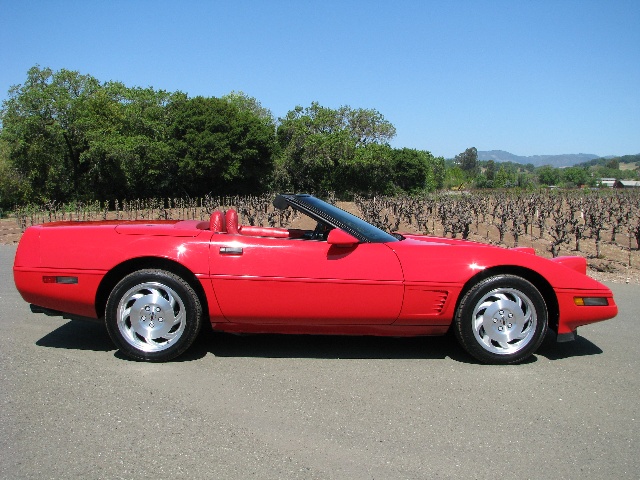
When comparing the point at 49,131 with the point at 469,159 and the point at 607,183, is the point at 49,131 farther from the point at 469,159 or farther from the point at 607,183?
the point at 469,159

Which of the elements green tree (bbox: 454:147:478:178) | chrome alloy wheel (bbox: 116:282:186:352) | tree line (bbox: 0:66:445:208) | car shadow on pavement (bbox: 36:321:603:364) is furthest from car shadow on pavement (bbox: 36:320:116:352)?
green tree (bbox: 454:147:478:178)

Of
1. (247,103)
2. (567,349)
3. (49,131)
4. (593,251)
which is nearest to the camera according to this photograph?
(567,349)

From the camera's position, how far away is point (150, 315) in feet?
12.7

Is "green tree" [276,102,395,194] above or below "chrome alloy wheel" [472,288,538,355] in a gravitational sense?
above

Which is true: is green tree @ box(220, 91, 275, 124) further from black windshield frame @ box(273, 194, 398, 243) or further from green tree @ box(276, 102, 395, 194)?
black windshield frame @ box(273, 194, 398, 243)

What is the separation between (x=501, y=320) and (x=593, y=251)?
32.3 ft

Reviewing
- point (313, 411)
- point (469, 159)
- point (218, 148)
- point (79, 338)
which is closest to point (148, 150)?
point (218, 148)

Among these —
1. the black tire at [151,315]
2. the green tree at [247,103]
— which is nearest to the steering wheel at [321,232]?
the black tire at [151,315]

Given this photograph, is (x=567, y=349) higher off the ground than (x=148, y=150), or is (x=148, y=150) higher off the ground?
(x=148, y=150)

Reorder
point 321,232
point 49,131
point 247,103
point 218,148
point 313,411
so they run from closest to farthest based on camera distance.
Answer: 1. point 313,411
2. point 321,232
3. point 49,131
4. point 218,148
5. point 247,103

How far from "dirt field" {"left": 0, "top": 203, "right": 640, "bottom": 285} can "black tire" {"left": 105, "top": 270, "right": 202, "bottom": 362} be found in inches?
273

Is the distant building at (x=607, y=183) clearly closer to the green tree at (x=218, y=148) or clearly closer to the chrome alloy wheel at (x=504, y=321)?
the green tree at (x=218, y=148)

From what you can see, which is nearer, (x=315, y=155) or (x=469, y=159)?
(x=315, y=155)

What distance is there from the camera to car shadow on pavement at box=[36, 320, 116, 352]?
4.28 metres
